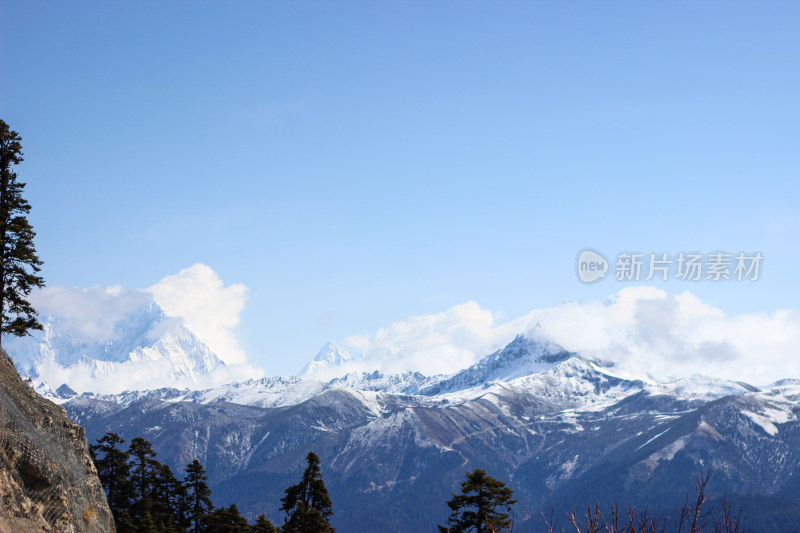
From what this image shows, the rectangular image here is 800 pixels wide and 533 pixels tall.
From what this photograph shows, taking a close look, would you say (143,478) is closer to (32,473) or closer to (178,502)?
(178,502)

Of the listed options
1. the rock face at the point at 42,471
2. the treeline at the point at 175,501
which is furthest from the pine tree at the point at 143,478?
the rock face at the point at 42,471

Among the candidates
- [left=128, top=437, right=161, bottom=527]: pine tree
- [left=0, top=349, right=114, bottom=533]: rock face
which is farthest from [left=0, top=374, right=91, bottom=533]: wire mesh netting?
[left=128, top=437, right=161, bottom=527]: pine tree

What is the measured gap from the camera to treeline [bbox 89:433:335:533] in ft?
217

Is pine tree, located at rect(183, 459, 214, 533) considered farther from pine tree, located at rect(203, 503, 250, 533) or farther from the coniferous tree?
pine tree, located at rect(203, 503, 250, 533)

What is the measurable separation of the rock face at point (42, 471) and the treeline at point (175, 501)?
1989 cm

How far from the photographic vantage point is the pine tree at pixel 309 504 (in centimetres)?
6500

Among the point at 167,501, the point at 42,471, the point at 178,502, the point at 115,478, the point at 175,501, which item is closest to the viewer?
the point at 42,471

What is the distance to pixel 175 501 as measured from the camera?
78.9 m

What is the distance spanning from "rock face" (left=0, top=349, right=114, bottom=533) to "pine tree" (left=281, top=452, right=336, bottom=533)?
2018 centimetres

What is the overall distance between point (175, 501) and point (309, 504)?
1623 cm

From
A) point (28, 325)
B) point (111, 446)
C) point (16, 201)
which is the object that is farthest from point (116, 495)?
point (16, 201)

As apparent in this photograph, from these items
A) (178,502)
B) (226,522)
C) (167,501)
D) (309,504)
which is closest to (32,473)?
(309,504)

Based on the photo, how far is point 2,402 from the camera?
4156 centimetres

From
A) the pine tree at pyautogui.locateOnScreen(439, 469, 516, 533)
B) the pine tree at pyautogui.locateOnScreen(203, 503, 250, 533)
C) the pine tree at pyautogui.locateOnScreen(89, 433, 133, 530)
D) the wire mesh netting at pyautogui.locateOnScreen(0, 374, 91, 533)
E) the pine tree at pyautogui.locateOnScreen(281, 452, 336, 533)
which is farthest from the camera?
the pine tree at pyautogui.locateOnScreen(89, 433, 133, 530)
